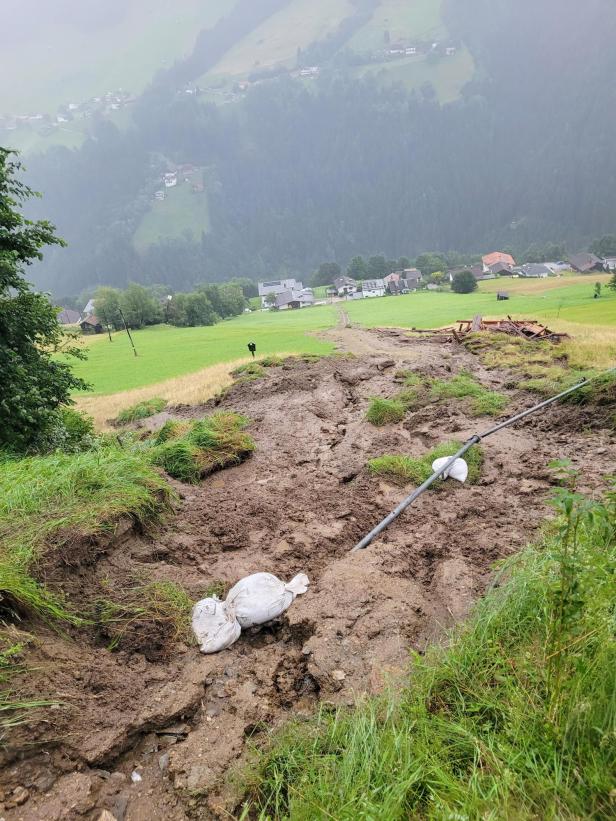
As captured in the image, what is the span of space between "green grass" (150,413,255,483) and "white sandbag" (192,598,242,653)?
4.13 m

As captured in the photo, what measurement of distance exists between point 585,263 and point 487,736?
128 metres

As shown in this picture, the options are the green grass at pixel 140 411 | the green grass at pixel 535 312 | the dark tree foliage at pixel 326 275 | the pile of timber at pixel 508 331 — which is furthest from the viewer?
the dark tree foliage at pixel 326 275

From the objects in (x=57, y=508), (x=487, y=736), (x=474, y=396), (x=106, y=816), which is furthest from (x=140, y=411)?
(x=487, y=736)

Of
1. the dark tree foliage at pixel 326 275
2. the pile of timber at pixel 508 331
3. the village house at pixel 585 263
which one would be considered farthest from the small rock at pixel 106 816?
the dark tree foliage at pixel 326 275

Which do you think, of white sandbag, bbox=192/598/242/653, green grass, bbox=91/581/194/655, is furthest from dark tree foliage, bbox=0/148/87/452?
white sandbag, bbox=192/598/242/653

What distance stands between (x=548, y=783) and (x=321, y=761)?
47.6 inches

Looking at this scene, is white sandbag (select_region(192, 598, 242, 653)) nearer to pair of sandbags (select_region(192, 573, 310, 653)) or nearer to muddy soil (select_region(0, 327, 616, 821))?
pair of sandbags (select_region(192, 573, 310, 653))

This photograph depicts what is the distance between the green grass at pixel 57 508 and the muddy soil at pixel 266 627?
0.28 meters

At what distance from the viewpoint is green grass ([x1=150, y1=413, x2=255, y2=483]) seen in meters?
8.16

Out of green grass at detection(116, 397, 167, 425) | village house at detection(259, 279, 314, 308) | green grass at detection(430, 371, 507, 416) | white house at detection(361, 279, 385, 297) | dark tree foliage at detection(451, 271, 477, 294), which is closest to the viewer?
green grass at detection(430, 371, 507, 416)

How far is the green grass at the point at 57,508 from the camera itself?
143 inches

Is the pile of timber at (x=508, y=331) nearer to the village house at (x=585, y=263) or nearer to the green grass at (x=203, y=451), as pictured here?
the green grass at (x=203, y=451)

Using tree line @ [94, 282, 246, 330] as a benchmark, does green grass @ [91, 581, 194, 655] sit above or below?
below

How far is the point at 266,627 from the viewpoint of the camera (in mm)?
4133
